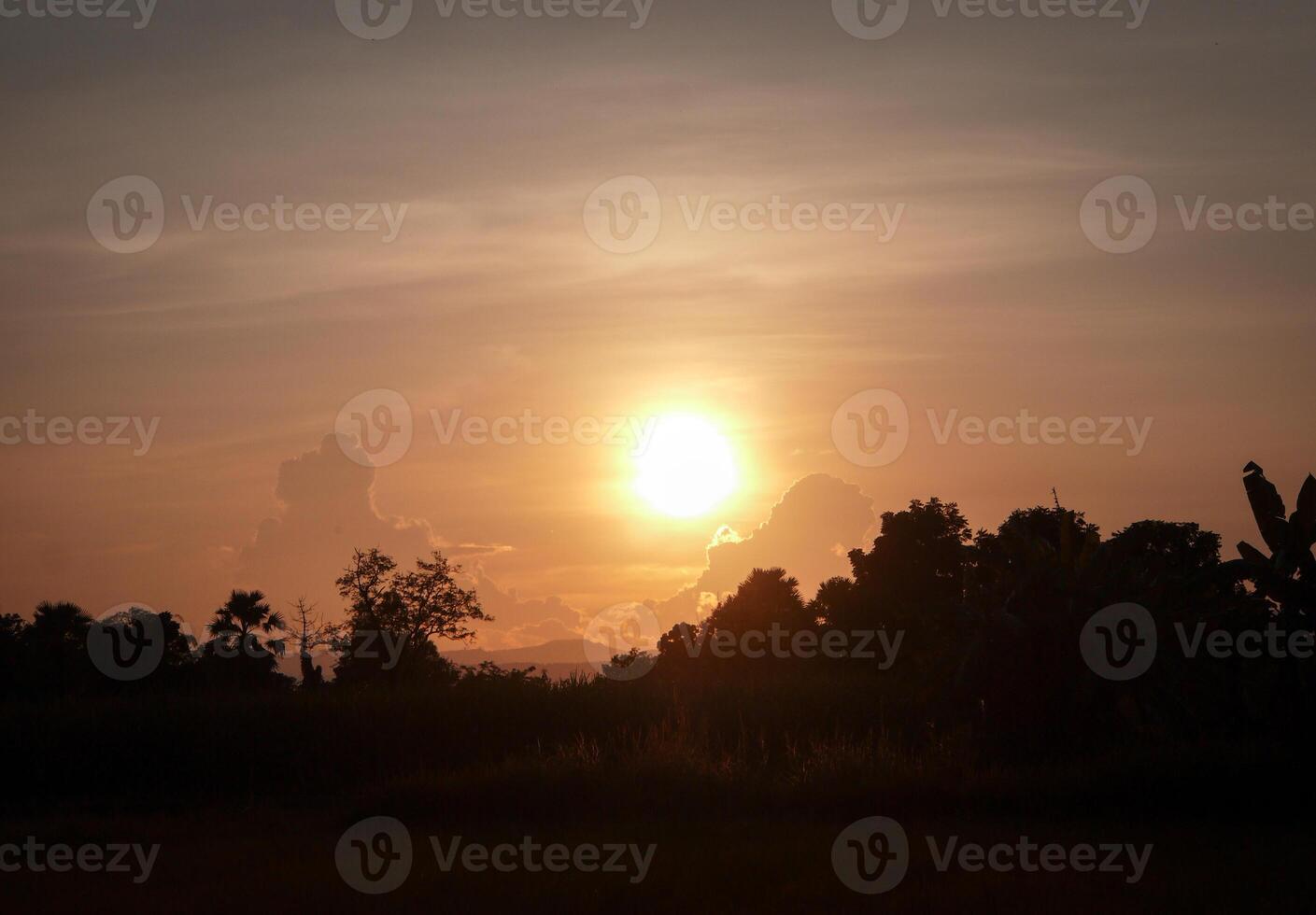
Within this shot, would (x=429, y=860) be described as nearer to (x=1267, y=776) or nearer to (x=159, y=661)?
(x=1267, y=776)

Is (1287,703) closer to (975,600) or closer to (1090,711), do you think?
(1090,711)

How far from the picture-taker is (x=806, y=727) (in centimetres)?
3142

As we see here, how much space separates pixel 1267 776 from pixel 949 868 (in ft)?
28.1

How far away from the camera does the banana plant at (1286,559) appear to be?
23.7 metres

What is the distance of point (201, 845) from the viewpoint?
1658cm

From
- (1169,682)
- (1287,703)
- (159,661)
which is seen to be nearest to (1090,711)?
(1169,682)

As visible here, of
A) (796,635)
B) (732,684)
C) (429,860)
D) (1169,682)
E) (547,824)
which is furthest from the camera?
(796,635)

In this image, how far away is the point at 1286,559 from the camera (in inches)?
935

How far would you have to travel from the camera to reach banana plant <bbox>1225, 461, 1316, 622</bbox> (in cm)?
2370

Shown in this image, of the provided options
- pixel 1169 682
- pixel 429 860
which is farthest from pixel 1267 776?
pixel 429 860

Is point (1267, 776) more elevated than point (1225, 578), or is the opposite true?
point (1225, 578)

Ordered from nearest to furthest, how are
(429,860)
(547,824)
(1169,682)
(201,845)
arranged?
(429,860)
(201,845)
(547,824)
(1169,682)

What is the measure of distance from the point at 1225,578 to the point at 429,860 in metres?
17.6

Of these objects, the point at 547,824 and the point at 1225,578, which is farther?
the point at 1225,578
